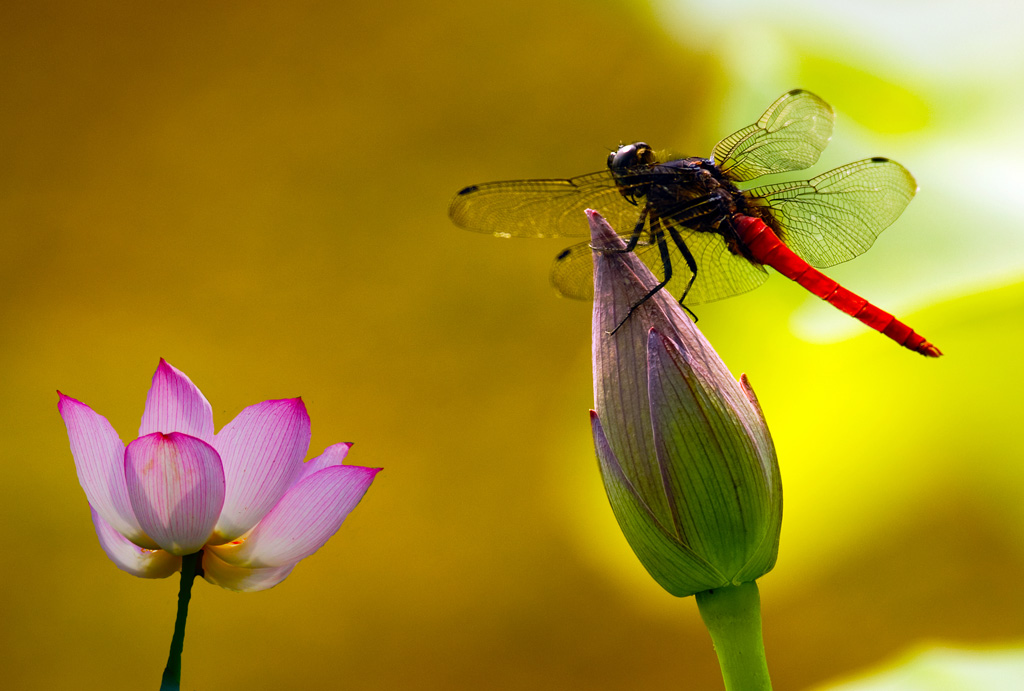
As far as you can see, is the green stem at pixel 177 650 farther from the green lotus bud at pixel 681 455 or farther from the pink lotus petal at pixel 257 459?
the green lotus bud at pixel 681 455

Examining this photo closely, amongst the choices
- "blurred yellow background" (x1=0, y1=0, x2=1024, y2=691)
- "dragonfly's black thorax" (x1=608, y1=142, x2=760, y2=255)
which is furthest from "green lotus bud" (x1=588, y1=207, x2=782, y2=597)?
"blurred yellow background" (x1=0, y1=0, x2=1024, y2=691)

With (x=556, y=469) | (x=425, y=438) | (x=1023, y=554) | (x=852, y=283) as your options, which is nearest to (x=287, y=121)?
(x=425, y=438)

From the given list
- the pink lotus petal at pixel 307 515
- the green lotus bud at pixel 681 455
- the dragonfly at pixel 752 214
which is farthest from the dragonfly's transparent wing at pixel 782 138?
the pink lotus petal at pixel 307 515

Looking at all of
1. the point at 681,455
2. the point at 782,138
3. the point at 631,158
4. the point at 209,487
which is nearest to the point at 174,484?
the point at 209,487

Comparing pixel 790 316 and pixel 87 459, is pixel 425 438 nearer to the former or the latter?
pixel 790 316

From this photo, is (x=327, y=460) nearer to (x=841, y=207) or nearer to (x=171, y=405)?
(x=171, y=405)

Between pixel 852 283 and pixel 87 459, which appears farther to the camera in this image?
pixel 852 283

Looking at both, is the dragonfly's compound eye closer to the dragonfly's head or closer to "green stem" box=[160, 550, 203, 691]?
the dragonfly's head
